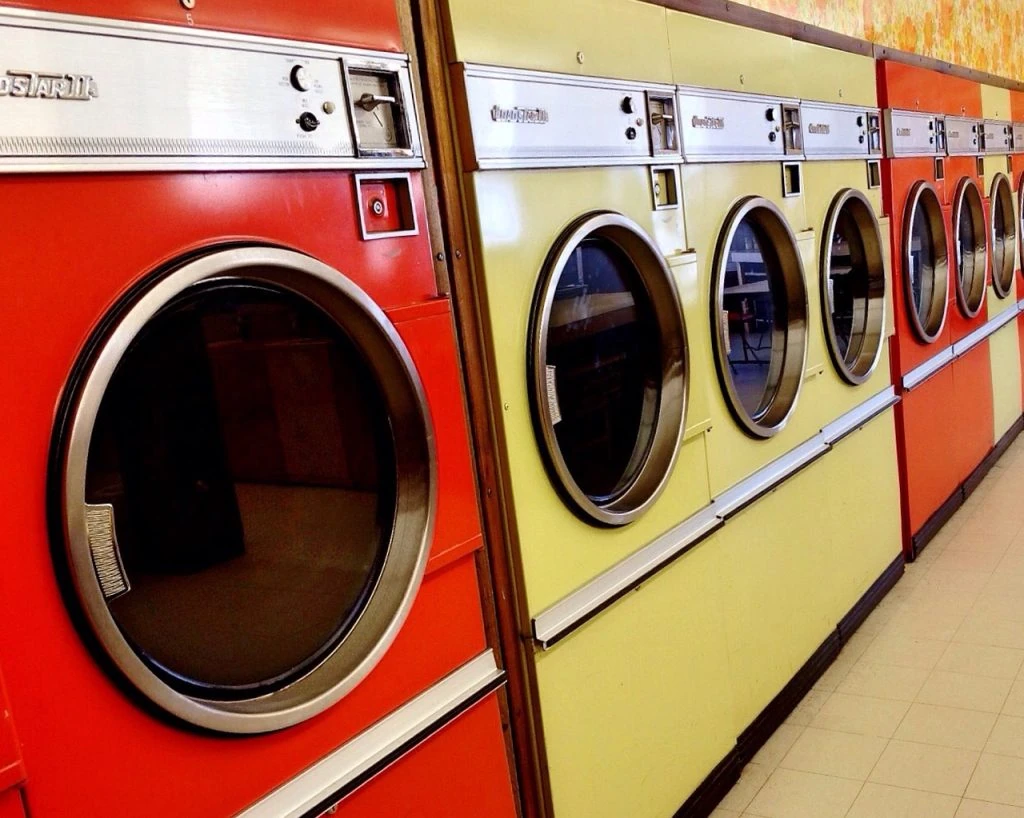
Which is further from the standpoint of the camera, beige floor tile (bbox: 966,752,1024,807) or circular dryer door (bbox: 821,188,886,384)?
circular dryer door (bbox: 821,188,886,384)

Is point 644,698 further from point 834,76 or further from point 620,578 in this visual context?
point 834,76

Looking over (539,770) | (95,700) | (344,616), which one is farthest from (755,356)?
(95,700)

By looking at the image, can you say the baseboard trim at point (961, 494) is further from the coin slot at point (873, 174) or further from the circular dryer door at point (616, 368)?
the circular dryer door at point (616, 368)

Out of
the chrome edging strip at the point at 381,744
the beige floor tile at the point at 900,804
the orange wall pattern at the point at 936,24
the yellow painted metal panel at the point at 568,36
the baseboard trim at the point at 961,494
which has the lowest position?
the beige floor tile at the point at 900,804

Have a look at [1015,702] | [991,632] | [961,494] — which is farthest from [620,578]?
[961,494]

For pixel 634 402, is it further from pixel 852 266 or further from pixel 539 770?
pixel 852 266

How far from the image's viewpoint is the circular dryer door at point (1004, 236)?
239 inches

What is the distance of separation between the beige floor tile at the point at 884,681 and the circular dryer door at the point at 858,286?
111 centimetres

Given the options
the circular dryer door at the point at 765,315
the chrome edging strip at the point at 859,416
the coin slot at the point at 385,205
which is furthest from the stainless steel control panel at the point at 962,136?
the coin slot at the point at 385,205

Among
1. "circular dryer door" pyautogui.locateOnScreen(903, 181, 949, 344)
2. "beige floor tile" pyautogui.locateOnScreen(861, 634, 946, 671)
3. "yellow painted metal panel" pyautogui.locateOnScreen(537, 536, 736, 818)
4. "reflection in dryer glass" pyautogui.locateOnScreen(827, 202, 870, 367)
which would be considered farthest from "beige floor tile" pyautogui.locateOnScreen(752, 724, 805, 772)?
"circular dryer door" pyautogui.locateOnScreen(903, 181, 949, 344)

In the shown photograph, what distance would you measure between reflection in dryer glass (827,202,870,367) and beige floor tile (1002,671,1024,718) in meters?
1.37

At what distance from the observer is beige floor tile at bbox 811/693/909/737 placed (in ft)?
10.2

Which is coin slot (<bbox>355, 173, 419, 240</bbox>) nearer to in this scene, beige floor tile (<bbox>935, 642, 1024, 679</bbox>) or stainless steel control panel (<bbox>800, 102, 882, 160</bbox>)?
stainless steel control panel (<bbox>800, 102, 882, 160</bbox>)

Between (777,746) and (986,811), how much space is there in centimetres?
63
